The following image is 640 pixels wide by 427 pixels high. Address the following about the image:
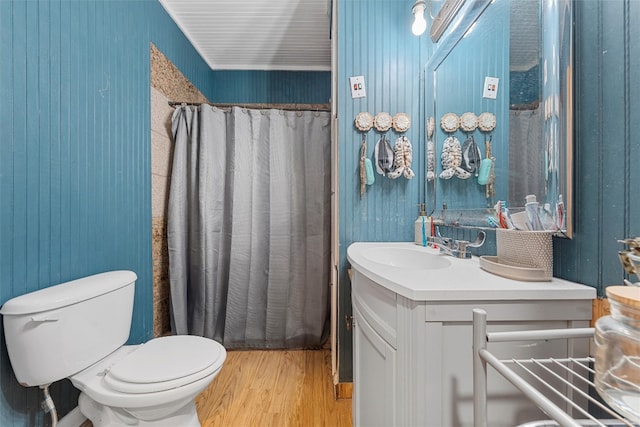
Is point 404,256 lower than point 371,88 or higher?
lower

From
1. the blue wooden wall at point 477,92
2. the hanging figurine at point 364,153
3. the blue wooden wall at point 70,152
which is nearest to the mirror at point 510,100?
the blue wooden wall at point 477,92

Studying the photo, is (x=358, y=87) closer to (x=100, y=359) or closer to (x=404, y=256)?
(x=404, y=256)

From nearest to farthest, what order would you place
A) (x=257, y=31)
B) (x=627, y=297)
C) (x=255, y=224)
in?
(x=627, y=297) < (x=255, y=224) < (x=257, y=31)

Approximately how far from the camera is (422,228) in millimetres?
1399

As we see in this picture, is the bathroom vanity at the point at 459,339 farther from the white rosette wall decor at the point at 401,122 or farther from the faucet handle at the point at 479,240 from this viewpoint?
the white rosette wall decor at the point at 401,122

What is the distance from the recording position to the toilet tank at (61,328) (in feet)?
2.93

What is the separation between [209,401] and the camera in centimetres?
144

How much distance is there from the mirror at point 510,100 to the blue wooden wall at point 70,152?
5.45 feet

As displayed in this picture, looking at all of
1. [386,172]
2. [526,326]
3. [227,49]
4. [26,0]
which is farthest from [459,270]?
[227,49]

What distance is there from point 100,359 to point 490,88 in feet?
6.15

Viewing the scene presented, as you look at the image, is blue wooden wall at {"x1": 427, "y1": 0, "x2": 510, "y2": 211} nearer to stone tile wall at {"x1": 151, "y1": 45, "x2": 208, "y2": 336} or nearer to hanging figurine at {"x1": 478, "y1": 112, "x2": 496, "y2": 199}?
hanging figurine at {"x1": 478, "y1": 112, "x2": 496, "y2": 199}

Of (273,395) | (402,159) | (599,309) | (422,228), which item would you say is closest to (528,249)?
(599,309)

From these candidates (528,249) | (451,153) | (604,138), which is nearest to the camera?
(604,138)

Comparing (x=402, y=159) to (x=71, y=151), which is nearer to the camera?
(x=71, y=151)
